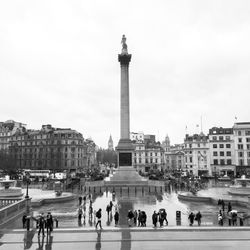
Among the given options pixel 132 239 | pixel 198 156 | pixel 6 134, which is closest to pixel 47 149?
pixel 6 134

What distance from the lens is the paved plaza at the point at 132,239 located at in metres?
17.8

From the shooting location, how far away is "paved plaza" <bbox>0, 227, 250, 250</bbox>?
58.5 ft

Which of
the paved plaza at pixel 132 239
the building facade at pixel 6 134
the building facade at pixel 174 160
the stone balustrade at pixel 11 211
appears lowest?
the paved plaza at pixel 132 239

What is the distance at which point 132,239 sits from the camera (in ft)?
63.7

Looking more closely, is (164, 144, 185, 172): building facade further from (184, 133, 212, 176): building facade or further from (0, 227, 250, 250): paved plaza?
(0, 227, 250, 250): paved plaza

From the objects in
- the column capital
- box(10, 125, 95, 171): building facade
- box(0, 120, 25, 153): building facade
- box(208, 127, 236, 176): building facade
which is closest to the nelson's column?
the column capital

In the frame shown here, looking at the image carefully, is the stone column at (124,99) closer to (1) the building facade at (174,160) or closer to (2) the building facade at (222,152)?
(2) the building facade at (222,152)

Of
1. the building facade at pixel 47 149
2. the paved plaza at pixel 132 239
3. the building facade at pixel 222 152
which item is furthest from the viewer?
the building facade at pixel 47 149

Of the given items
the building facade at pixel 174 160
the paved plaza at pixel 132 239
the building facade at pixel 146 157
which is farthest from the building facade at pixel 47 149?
the paved plaza at pixel 132 239

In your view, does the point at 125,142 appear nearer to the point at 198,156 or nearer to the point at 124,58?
the point at 124,58

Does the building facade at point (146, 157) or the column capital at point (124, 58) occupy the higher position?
the column capital at point (124, 58)

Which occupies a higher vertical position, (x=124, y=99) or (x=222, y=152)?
(x=124, y=99)

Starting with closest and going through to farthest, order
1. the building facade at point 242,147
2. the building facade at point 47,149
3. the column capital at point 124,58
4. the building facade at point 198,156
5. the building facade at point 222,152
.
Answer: the column capital at point 124,58, the building facade at point 242,147, the building facade at point 222,152, the building facade at point 198,156, the building facade at point 47,149

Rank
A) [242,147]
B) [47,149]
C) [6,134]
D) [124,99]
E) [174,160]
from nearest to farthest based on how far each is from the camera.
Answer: [124,99], [242,147], [47,149], [6,134], [174,160]
